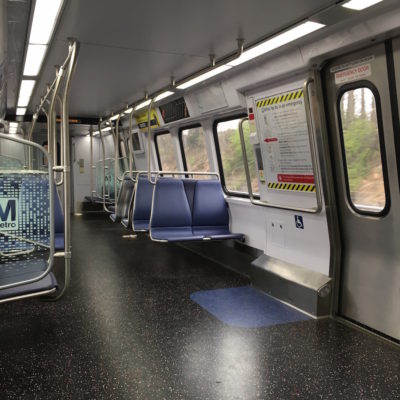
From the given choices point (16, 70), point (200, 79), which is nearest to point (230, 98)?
point (200, 79)

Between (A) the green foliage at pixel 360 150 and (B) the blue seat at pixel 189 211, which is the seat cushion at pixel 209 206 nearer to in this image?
(B) the blue seat at pixel 189 211

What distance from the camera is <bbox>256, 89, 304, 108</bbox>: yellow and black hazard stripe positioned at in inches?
175

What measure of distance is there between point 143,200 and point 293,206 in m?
2.94

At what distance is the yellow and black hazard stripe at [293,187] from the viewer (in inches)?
Answer: 182

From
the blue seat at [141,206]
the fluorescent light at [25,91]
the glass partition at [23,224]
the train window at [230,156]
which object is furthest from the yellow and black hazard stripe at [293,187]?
the fluorescent light at [25,91]

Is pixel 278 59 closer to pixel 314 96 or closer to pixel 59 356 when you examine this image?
pixel 314 96

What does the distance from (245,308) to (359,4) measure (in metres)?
3.03

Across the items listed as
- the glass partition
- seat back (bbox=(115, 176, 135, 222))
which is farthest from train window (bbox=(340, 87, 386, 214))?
seat back (bbox=(115, 176, 135, 222))

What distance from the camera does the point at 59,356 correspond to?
3.37m

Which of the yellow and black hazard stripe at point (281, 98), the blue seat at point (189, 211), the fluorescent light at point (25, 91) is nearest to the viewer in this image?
the yellow and black hazard stripe at point (281, 98)

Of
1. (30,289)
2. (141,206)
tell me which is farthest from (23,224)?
(141,206)

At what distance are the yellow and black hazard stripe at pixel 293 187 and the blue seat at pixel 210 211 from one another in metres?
1.54

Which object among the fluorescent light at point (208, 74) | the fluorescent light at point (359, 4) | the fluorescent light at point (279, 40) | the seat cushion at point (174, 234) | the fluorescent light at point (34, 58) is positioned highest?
the fluorescent light at point (34, 58)

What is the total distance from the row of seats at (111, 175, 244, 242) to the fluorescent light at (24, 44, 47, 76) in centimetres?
223
